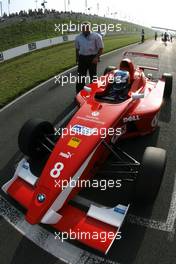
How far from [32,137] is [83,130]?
888mm

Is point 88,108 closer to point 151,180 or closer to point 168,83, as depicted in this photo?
point 151,180

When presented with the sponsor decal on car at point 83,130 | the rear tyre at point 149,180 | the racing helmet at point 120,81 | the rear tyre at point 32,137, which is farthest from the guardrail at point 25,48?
the rear tyre at point 149,180

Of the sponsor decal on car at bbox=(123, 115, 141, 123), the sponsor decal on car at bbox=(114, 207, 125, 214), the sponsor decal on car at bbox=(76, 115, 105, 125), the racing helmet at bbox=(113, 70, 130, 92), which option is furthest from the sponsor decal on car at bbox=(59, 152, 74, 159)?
the racing helmet at bbox=(113, 70, 130, 92)

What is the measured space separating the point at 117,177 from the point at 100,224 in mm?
1207

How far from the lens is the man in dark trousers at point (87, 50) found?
27.8ft

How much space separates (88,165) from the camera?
458 centimetres

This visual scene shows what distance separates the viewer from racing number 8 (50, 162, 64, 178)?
4305mm

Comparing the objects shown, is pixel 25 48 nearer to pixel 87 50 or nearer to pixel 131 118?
pixel 87 50

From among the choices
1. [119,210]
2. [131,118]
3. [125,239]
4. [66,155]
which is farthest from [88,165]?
[131,118]

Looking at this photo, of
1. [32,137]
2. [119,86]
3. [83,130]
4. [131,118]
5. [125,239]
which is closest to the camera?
[125,239]

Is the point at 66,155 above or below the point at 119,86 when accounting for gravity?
below

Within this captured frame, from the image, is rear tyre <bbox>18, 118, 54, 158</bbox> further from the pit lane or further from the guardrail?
the guardrail

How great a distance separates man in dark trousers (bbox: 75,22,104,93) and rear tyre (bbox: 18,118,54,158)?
3.66 m

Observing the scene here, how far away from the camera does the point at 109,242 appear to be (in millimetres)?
3730
